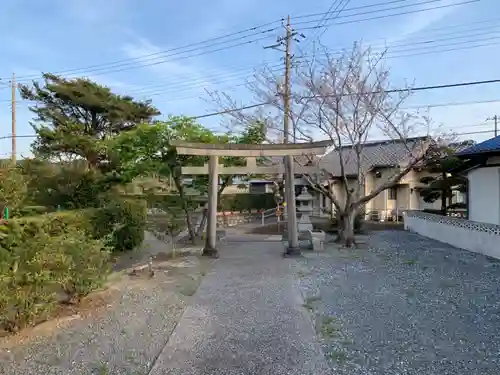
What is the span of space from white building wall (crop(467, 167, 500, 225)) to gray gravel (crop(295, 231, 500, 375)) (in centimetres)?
146

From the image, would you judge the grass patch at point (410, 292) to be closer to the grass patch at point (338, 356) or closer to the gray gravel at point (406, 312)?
the gray gravel at point (406, 312)

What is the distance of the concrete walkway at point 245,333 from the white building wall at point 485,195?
6.31 meters

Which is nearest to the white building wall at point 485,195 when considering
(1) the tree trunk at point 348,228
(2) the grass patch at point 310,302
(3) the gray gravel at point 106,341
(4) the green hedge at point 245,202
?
(1) the tree trunk at point 348,228

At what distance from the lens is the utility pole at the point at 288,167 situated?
9.66 m

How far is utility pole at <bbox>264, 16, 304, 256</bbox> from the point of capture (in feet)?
31.7

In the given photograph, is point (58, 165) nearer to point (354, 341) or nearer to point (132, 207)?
point (132, 207)

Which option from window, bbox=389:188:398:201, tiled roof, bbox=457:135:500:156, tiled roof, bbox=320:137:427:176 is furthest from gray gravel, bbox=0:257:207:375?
window, bbox=389:188:398:201

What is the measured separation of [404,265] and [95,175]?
7.80 meters

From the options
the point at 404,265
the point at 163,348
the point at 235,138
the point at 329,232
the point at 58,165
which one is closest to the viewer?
the point at 163,348

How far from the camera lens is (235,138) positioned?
40.8 feet

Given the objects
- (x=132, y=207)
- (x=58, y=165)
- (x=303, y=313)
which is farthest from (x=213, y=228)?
(x=303, y=313)

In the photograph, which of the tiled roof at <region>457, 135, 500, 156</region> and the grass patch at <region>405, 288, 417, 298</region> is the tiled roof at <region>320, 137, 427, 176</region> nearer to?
the tiled roof at <region>457, 135, 500, 156</region>

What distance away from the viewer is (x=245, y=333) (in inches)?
161

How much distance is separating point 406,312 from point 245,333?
2153 millimetres
